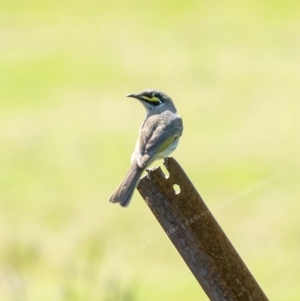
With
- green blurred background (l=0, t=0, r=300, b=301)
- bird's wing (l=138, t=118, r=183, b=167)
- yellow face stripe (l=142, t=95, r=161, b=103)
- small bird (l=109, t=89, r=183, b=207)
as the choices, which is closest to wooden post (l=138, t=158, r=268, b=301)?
small bird (l=109, t=89, r=183, b=207)

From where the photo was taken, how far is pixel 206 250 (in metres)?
4.82

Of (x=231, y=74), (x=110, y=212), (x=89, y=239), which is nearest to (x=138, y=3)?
(x=231, y=74)

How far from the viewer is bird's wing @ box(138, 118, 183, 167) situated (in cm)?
733

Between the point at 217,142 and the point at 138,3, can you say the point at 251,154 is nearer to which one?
the point at 217,142

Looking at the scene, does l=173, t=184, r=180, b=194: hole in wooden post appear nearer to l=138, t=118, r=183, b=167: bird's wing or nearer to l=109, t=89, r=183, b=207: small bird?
l=109, t=89, r=183, b=207: small bird

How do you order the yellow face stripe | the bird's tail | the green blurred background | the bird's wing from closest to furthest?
the bird's tail → the bird's wing → the yellow face stripe → the green blurred background

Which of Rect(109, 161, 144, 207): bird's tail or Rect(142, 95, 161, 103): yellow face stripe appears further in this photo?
Rect(142, 95, 161, 103): yellow face stripe

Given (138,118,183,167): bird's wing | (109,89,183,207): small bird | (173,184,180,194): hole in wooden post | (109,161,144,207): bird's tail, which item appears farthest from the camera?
(138,118,183,167): bird's wing

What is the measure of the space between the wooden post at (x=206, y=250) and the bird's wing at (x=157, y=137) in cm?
229

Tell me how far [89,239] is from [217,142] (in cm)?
730

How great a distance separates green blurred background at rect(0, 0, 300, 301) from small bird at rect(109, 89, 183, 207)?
969 mm

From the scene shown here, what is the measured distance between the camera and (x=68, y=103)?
29.2m

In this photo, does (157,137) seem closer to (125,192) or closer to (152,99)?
(152,99)

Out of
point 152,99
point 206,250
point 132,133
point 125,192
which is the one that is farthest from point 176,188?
point 132,133
